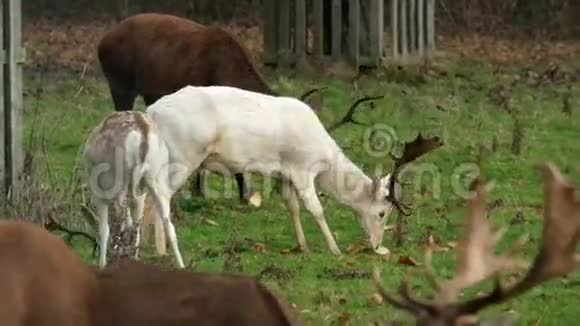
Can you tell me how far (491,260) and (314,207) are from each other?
7.40 meters

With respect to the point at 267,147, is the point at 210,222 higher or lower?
lower

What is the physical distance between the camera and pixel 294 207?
12.1 m

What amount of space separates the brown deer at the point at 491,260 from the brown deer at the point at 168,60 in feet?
29.3

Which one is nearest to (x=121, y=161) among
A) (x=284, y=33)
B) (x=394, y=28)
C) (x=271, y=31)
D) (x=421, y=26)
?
(x=284, y=33)

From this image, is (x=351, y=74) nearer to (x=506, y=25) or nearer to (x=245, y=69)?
(x=245, y=69)

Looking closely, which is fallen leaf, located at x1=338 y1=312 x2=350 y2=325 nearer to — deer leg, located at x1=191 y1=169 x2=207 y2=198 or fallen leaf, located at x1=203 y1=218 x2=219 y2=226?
fallen leaf, located at x1=203 y1=218 x2=219 y2=226

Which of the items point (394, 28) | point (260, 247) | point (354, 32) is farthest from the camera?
point (394, 28)

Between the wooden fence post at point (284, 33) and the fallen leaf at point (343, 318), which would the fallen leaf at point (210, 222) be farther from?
the wooden fence post at point (284, 33)

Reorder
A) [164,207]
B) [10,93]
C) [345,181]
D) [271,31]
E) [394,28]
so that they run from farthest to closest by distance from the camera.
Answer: [394,28] < [271,31] < [345,181] < [10,93] < [164,207]

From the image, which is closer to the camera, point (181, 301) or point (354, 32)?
point (181, 301)

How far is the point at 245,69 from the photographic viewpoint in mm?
14445

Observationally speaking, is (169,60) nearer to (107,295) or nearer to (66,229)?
(66,229)

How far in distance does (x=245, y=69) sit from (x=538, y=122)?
4.50m

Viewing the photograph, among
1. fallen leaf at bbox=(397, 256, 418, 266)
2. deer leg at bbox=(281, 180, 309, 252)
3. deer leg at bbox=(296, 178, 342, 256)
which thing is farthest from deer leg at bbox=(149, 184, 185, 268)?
fallen leaf at bbox=(397, 256, 418, 266)
